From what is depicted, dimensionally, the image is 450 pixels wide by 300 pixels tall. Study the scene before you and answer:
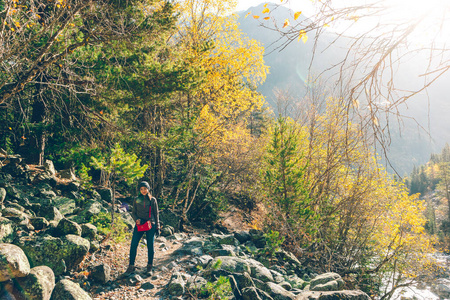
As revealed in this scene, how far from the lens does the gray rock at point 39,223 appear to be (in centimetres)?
529

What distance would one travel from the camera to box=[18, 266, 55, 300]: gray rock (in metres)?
3.63

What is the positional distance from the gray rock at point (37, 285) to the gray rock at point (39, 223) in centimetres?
164

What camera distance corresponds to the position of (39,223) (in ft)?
17.5

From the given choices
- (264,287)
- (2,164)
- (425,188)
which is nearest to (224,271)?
(264,287)

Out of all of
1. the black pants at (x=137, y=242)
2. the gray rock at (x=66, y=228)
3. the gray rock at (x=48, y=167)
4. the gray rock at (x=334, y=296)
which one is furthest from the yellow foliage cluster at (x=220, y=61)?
the gray rock at (x=334, y=296)

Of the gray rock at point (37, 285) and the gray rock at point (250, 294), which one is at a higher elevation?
the gray rock at point (37, 285)

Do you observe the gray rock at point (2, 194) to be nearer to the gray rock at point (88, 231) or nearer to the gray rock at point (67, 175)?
the gray rock at point (88, 231)

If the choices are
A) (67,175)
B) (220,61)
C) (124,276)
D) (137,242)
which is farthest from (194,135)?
(124,276)

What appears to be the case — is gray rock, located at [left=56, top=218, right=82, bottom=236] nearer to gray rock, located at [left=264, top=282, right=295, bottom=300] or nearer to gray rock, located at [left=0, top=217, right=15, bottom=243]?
gray rock, located at [left=0, top=217, right=15, bottom=243]

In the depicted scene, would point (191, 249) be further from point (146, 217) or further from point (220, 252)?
point (146, 217)

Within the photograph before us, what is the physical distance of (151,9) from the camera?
935 centimetres

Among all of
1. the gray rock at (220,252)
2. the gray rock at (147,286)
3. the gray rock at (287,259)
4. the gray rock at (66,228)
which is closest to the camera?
the gray rock at (147,286)

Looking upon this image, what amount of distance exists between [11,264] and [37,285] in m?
0.45

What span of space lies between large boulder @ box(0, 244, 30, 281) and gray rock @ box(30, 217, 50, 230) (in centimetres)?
145
